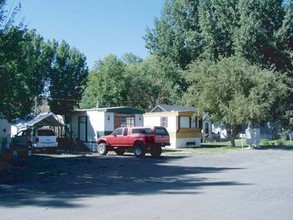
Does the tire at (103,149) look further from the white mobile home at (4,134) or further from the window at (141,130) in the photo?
the white mobile home at (4,134)

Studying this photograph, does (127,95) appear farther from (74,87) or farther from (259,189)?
(259,189)

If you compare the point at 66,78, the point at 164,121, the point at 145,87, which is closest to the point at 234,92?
the point at 164,121

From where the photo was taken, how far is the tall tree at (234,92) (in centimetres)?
3106

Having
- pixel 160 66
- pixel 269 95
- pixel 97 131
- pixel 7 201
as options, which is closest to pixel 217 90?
pixel 269 95

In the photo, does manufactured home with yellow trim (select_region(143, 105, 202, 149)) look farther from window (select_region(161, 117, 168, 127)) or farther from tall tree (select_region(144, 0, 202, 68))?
tall tree (select_region(144, 0, 202, 68))

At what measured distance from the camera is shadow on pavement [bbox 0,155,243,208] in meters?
10.8

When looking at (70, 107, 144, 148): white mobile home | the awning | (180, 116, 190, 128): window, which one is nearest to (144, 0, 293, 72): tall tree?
(180, 116, 190, 128): window

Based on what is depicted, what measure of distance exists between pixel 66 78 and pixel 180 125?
14009 millimetres

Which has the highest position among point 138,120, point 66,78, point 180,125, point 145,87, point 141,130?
point 145,87

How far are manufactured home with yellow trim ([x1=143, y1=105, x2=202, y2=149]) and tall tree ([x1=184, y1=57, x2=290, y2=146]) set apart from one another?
1.85 m

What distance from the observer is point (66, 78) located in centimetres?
4216

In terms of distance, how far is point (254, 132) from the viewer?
1288 inches

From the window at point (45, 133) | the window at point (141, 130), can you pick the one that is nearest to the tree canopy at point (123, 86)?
the window at point (45, 133)

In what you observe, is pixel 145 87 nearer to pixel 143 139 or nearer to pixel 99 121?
pixel 99 121
